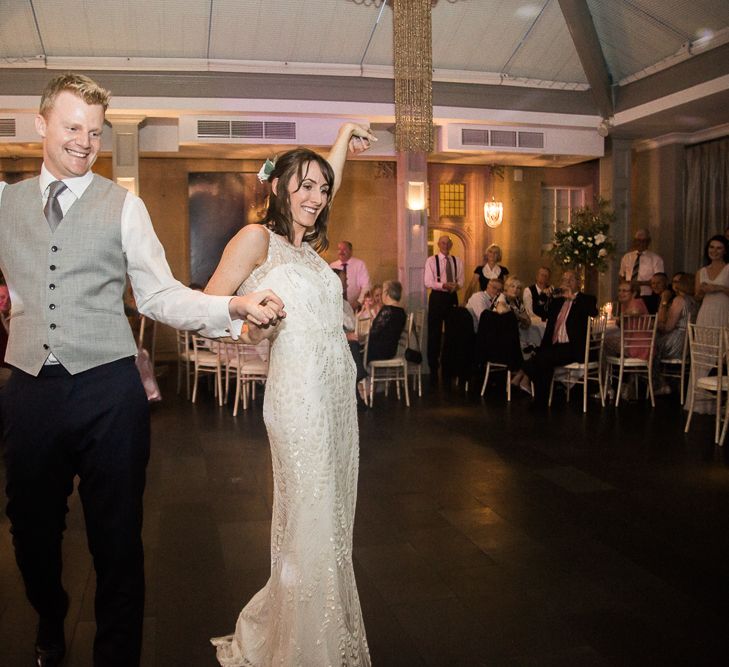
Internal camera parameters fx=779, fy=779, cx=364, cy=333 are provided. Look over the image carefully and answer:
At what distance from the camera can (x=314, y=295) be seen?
236 centimetres

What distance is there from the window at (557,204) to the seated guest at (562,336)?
16.7 ft

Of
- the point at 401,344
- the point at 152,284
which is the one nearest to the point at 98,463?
the point at 152,284

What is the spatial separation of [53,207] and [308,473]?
1006 mm

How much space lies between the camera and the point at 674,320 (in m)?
7.74

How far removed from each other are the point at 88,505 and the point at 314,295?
866 millimetres

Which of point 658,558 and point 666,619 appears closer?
point 666,619

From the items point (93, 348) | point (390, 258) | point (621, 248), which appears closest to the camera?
point (93, 348)

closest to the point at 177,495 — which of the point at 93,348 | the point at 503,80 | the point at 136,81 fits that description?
the point at 93,348

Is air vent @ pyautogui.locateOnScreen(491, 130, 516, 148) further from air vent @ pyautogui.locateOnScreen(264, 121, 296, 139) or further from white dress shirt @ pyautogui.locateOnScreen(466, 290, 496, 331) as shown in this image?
air vent @ pyautogui.locateOnScreen(264, 121, 296, 139)

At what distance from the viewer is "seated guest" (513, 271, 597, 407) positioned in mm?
7422

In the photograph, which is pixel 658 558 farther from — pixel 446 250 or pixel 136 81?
pixel 136 81

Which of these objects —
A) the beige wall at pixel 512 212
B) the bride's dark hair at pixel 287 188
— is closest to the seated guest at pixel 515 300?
the beige wall at pixel 512 212

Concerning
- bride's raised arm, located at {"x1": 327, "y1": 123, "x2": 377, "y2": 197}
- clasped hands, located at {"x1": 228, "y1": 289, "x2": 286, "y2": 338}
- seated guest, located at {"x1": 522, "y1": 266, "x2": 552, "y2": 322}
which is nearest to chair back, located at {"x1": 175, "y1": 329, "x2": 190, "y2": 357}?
seated guest, located at {"x1": 522, "y1": 266, "x2": 552, "y2": 322}

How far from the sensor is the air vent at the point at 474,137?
998cm
